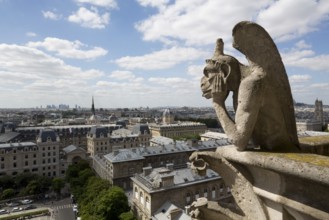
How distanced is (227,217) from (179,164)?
6045 centimetres

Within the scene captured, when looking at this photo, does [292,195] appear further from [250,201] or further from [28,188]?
[28,188]

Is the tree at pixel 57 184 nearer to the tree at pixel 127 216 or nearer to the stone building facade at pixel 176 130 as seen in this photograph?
the tree at pixel 127 216

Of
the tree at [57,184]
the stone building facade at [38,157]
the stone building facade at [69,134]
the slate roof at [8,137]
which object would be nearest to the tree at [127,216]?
the tree at [57,184]

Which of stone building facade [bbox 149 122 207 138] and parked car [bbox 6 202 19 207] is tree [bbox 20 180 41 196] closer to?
parked car [bbox 6 202 19 207]

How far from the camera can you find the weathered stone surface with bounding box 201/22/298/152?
483 cm

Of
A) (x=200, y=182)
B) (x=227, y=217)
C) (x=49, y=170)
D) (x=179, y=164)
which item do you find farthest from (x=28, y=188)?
(x=227, y=217)

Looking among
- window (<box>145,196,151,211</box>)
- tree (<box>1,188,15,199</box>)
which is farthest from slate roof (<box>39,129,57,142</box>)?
window (<box>145,196,151,211</box>)

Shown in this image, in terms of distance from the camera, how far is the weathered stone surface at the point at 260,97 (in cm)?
483

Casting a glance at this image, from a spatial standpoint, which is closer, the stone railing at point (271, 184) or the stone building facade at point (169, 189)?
the stone railing at point (271, 184)

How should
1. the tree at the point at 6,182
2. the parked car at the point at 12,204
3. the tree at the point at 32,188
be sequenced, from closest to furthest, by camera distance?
the parked car at the point at 12,204
the tree at the point at 32,188
the tree at the point at 6,182

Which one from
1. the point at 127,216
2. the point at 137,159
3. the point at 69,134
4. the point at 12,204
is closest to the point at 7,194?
the point at 12,204

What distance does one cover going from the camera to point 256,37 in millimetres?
4949

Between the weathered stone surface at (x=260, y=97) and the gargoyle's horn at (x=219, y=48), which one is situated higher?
the gargoyle's horn at (x=219, y=48)

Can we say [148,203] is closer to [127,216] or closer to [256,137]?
[127,216]
